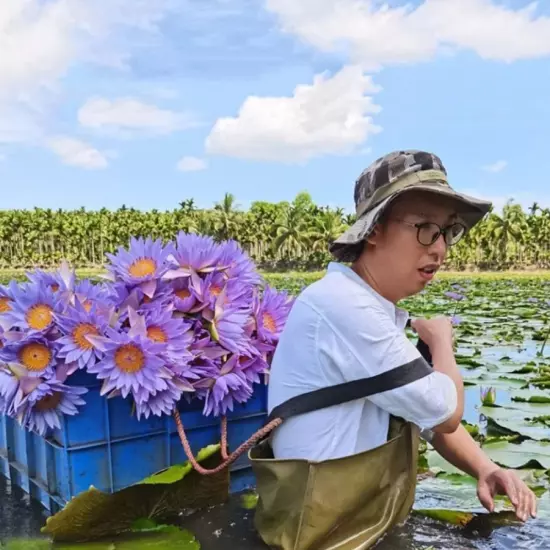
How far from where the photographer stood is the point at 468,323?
27.3ft

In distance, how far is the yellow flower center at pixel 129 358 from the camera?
5.50 ft

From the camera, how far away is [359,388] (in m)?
1.44

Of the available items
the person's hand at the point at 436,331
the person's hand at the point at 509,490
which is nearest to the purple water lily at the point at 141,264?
the person's hand at the point at 436,331

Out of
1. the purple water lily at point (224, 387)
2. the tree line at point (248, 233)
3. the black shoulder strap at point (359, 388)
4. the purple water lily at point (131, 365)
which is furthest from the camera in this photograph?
the tree line at point (248, 233)

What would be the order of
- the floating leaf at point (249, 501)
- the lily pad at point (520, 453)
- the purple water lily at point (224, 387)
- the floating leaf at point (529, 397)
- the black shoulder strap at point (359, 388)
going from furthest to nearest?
the floating leaf at point (529, 397)
the lily pad at point (520, 453)
the floating leaf at point (249, 501)
the purple water lily at point (224, 387)
the black shoulder strap at point (359, 388)

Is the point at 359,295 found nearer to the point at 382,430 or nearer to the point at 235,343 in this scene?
the point at 382,430

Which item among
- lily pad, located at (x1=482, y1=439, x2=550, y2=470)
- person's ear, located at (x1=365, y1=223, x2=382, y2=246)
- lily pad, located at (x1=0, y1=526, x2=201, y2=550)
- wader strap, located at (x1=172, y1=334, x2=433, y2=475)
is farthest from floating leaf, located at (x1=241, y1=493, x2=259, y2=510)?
lily pad, located at (x1=482, y1=439, x2=550, y2=470)

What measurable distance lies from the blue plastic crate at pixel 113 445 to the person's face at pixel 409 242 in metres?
0.65

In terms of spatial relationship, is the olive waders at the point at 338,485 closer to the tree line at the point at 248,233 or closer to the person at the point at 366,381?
the person at the point at 366,381

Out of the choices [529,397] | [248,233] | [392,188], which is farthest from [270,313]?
[248,233]

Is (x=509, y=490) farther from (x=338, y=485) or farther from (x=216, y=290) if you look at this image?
(x=216, y=290)

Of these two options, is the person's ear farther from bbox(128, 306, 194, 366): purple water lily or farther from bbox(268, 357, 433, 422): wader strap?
bbox(128, 306, 194, 366): purple water lily

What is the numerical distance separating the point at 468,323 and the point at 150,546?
23.7 feet

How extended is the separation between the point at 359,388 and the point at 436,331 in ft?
1.01
